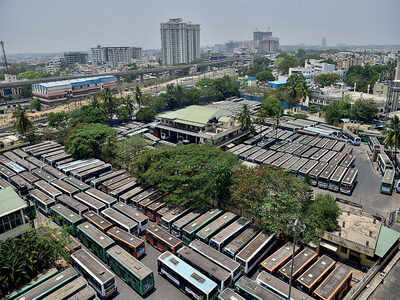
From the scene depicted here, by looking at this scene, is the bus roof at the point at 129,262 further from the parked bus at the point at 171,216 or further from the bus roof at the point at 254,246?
the bus roof at the point at 254,246

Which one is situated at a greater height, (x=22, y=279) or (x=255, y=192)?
(x=255, y=192)

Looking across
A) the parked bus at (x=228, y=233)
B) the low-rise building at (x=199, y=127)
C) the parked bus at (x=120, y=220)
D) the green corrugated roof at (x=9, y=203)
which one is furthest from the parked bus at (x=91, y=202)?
the low-rise building at (x=199, y=127)

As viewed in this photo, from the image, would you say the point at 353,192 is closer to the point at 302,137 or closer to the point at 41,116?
the point at 302,137

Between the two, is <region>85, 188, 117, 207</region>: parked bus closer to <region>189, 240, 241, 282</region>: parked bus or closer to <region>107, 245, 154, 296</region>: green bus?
<region>107, 245, 154, 296</region>: green bus

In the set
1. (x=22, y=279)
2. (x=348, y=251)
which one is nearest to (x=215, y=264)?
(x=348, y=251)

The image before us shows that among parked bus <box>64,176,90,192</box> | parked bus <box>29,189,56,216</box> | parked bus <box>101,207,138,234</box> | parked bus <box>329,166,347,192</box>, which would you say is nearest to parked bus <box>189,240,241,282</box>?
parked bus <box>101,207,138,234</box>

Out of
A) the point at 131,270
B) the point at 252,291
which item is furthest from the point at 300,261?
the point at 131,270
